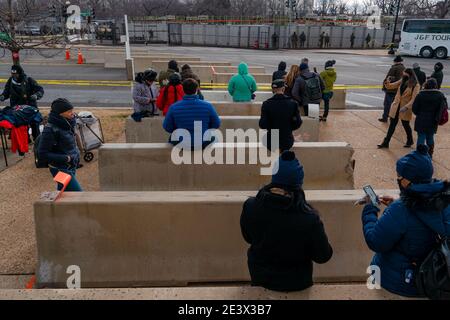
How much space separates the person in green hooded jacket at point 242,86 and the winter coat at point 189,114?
131 inches

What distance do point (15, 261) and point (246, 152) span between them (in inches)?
128

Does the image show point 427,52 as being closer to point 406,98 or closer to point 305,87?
point 406,98

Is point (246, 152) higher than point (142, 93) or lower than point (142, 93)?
lower

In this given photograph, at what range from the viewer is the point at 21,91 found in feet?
29.1

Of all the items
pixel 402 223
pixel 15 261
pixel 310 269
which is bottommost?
pixel 15 261

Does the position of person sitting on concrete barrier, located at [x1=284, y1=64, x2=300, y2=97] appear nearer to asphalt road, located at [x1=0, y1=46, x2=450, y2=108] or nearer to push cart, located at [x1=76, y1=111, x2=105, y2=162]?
push cart, located at [x1=76, y1=111, x2=105, y2=162]

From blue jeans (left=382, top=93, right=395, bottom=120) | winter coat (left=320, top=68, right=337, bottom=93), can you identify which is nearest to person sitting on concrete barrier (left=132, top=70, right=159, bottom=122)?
winter coat (left=320, top=68, right=337, bottom=93)

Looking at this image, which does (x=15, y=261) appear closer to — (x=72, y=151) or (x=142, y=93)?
(x=72, y=151)

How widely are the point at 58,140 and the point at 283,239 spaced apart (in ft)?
11.3

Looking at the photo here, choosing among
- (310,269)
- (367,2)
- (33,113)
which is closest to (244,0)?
(367,2)

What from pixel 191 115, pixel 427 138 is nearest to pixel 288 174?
pixel 191 115
